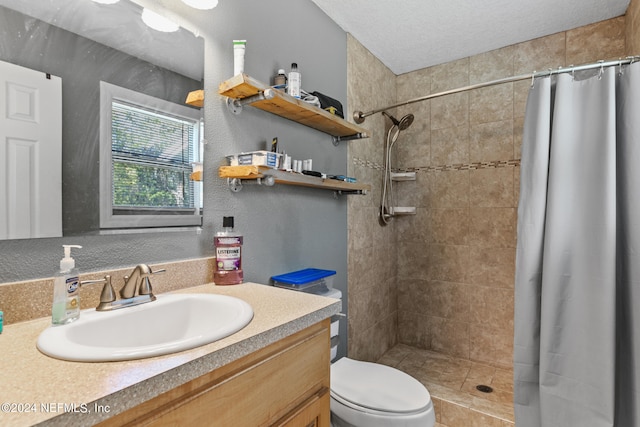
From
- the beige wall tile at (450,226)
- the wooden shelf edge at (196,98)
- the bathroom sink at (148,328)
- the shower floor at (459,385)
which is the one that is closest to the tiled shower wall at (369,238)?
the shower floor at (459,385)

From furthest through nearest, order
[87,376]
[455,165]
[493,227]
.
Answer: [455,165] < [493,227] < [87,376]

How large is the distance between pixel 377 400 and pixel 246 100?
1358 mm

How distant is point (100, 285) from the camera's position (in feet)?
3.02

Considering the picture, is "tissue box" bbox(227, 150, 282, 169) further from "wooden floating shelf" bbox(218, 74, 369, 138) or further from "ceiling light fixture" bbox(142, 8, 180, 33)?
"ceiling light fixture" bbox(142, 8, 180, 33)

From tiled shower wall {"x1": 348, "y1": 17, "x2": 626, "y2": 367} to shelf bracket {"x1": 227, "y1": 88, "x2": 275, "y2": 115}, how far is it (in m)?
1.00

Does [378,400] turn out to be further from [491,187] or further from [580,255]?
[491,187]

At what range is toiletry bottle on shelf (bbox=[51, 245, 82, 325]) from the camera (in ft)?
2.45

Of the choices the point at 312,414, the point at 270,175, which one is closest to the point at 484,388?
the point at 312,414

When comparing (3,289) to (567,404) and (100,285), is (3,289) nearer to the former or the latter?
(100,285)

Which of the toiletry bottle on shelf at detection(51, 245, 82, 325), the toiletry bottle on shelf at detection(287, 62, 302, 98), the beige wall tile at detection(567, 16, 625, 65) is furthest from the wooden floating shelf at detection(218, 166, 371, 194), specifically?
the beige wall tile at detection(567, 16, 625, 65)

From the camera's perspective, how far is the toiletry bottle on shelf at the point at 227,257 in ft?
3.96

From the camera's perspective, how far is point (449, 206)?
2.54m

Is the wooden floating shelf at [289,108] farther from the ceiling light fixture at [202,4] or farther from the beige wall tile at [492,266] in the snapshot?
the beige wall tile at [492,266]

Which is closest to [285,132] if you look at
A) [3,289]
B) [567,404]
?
[3,289]
